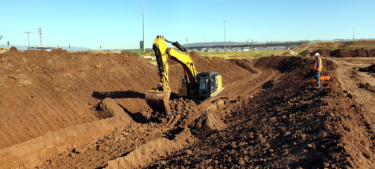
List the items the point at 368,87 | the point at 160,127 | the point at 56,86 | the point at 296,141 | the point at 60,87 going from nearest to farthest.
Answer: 1. the point at 296,141
2. the point at 160,127
3. the point at 368,87
4. the point at 56,86
5. the point at 60,87

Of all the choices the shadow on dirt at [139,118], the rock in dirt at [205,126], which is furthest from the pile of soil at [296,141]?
the shadow on dirt at [139,118]

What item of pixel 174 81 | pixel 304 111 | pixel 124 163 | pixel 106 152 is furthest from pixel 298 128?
pixel 174 81

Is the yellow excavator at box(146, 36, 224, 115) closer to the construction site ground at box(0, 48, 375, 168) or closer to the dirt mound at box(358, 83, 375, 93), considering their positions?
the construction site ground at box(0, 48, 375, 168)

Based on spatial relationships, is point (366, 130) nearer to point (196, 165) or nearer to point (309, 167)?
point (309, 167)

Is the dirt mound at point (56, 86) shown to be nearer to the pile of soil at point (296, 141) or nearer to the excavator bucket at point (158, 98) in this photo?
the excavator bucket at point (158, 98)

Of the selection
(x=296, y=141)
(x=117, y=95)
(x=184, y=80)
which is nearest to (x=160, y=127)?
(x=184, y=80)

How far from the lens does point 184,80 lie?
13.5 meters

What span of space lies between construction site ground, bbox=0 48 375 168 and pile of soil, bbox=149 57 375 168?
0.08ft

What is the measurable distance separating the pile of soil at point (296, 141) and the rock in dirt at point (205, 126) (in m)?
0.28

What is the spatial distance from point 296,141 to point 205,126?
3851 mm

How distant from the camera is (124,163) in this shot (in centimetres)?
684

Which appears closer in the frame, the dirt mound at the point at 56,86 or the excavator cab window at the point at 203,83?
the dirt mound at the point at 56,86

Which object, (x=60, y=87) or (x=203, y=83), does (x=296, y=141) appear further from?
(x=60, y=87)

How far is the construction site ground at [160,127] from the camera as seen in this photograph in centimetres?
579
